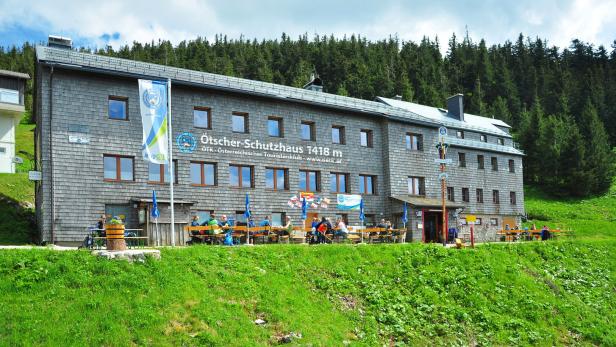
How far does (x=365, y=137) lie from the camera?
3428 centimetres

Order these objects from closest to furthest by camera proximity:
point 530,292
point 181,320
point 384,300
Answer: point 181,320 < point 384,300 < point 530,292

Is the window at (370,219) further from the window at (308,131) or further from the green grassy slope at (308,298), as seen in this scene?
the green grassy slope at (308,298)

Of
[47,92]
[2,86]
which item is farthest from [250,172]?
[2,86]

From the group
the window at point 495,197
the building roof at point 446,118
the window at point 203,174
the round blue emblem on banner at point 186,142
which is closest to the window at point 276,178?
the window at point 203,174

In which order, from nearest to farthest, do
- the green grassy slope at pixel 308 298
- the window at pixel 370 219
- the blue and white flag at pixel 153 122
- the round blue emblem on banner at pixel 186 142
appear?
the green grassy slope at pixel 308 298, the blue and white flag at pixel 153 122, the round blue emblem on banner at pixel 186 142, the window at pixel 370 219

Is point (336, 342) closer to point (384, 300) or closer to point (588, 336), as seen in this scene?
point (384, 300)

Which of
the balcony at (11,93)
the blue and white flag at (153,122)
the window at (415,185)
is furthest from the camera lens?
the balcony at (11,93)

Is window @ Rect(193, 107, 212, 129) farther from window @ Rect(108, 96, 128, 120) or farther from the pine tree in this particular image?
the pine tree

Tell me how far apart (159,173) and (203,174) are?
84.7 inches

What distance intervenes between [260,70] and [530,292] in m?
80.4

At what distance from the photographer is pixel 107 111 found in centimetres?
2534

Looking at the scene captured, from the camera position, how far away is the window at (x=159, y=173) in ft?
86.1

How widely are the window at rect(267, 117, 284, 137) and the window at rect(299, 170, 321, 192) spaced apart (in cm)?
239

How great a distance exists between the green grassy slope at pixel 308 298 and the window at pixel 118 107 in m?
10.9
